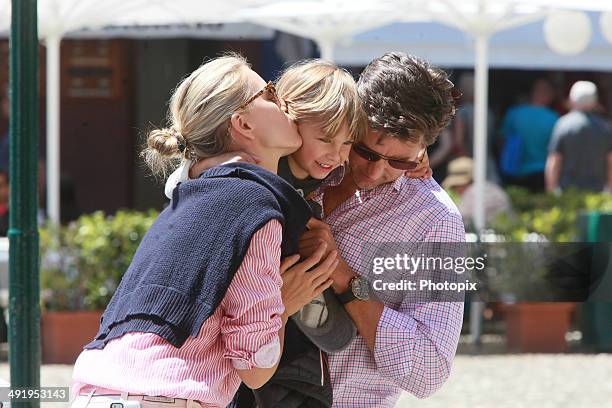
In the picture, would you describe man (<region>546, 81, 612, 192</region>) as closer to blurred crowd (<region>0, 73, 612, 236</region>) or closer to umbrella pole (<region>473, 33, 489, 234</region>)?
blurred crowd (<region>0, 73, 612, 236</region>)

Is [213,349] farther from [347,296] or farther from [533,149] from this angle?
[533,149]

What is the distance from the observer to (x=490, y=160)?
1013cm

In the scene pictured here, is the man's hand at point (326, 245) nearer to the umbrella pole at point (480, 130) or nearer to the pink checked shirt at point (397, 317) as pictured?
the pink checked shirt at point (397, 317)

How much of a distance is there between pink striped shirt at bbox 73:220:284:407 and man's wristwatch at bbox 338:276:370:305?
248 mm

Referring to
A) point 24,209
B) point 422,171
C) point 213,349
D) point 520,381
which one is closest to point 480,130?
point 520,381

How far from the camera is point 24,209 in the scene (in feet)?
10.2

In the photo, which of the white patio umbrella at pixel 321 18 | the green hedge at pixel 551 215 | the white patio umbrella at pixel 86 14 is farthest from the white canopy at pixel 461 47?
the white patio umbrella at pixel 86 14

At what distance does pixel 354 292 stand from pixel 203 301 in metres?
0.38

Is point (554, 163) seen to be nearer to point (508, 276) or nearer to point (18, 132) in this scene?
point (508, 276)

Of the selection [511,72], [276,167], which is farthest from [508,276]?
[511,72]

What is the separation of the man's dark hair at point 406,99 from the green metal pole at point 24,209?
3.85 feet

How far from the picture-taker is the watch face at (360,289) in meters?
2.24

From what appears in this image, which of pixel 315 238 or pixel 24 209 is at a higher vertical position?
pixel 315 238

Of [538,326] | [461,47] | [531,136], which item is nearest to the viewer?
[538,326]
